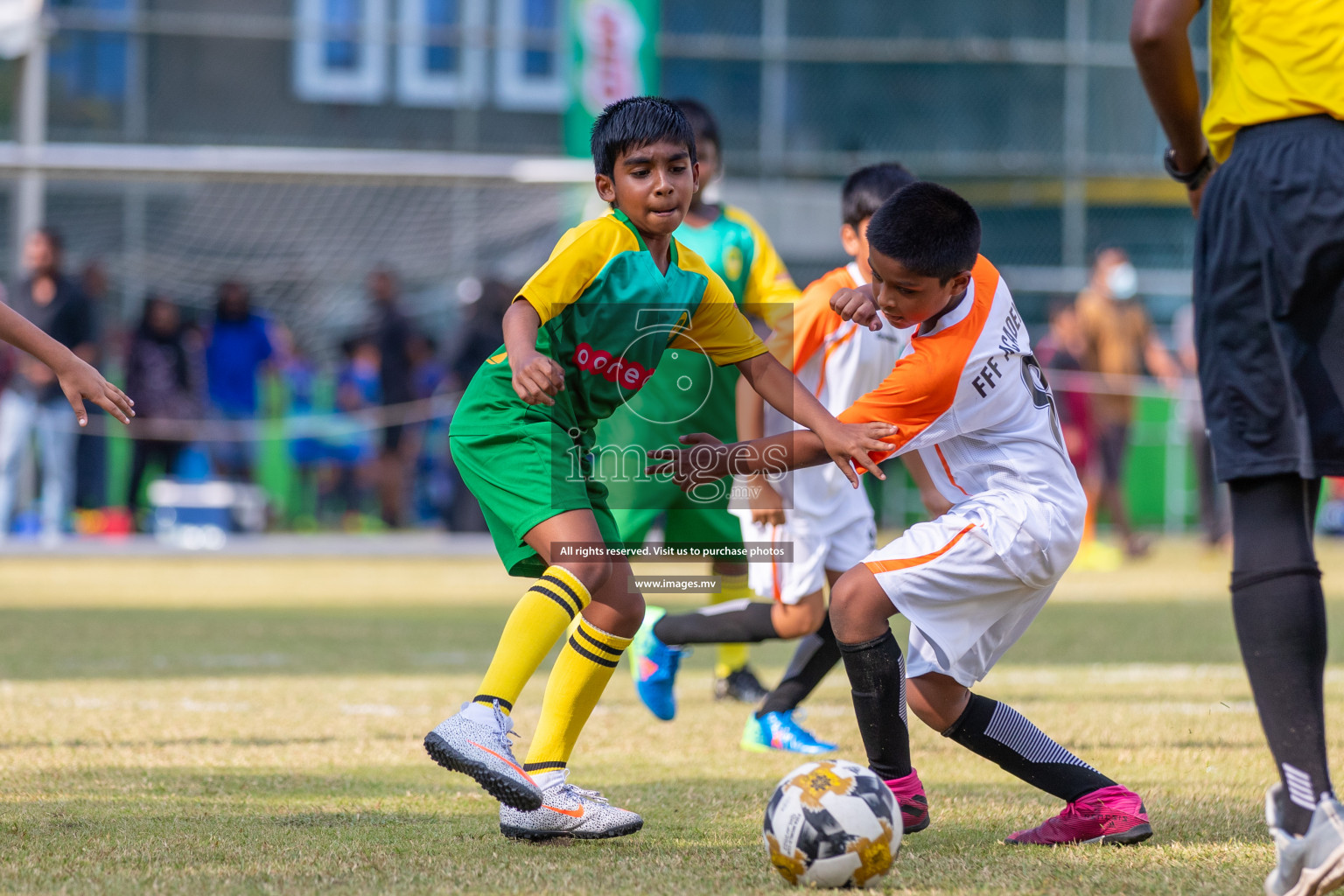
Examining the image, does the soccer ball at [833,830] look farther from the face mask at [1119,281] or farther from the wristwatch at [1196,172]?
the face mask at [1119,281]

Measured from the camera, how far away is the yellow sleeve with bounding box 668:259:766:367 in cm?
368

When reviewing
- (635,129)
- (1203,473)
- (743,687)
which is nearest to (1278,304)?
(635,129)

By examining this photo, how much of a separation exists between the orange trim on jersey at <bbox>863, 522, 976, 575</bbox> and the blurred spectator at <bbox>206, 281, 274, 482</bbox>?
11.5 metres

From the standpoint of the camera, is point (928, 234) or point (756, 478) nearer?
point (928, 234)

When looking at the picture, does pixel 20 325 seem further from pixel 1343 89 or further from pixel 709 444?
pixel 1343 89

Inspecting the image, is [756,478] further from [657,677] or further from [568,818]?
[568,818]

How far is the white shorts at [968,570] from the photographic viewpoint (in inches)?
127

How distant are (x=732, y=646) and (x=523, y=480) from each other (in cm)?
258

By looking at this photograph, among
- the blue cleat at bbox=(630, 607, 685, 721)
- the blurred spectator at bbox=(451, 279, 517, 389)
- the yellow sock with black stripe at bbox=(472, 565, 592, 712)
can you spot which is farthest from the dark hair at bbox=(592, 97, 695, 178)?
the blurred spectator at bbox=(451, 279, 517, 389)

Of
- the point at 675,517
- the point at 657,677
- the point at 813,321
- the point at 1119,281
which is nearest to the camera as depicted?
the point at 813,321

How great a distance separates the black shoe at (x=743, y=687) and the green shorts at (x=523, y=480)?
2.37 meters

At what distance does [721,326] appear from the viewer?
12.1ft

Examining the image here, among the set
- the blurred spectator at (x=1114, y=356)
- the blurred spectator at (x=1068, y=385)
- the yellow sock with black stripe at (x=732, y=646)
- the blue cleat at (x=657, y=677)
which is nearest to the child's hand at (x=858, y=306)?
the blue cleat at (x=657, y=677)

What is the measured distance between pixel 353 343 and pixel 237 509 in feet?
7.63
